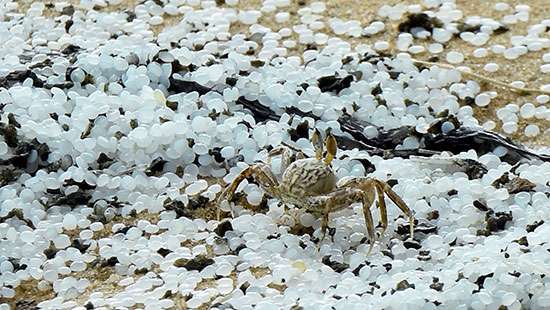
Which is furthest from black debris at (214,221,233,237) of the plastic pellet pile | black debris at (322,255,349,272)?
black debris at (322,255,349,272)

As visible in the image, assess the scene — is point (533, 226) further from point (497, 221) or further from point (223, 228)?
point (223, 228)

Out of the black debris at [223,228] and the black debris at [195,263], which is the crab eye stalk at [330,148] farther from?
the black debris at [195,263]

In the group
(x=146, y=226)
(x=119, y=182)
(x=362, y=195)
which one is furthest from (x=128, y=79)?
(x=362, y=195)

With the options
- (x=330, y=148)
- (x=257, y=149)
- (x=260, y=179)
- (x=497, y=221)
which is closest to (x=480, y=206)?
(x=497, y=221)

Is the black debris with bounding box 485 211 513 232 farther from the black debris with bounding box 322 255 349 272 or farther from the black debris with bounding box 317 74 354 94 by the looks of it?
the black debris with bounding box 317 74 354 94

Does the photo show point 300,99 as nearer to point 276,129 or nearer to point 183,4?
point 276,129

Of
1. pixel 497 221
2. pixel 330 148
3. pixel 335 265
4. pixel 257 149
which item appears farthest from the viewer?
pixel 257 149
